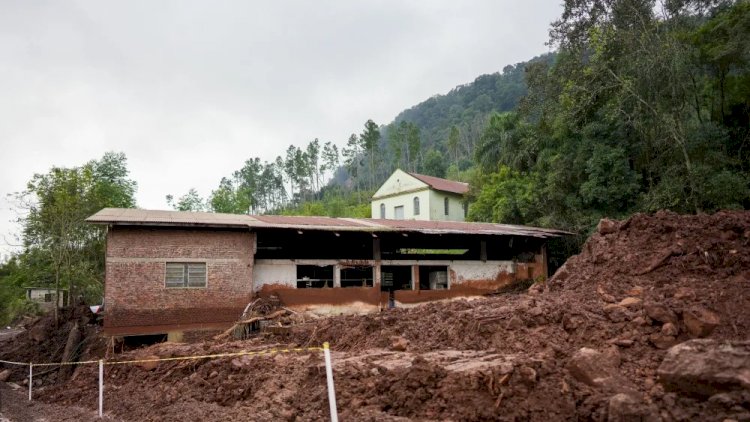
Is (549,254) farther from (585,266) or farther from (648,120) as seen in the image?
(585,266)

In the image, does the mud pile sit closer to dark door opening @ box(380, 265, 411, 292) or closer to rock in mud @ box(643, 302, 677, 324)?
rock in mud @ box(643, 302, 677, 324)

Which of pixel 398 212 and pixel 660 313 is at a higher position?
pixel 398 212

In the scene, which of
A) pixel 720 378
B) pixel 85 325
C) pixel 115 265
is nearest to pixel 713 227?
pixel 720 378

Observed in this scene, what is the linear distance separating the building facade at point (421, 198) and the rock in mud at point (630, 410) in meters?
34.7

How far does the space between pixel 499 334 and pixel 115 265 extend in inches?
492

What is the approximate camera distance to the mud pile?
5.87 metres

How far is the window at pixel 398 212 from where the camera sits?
4374 cm

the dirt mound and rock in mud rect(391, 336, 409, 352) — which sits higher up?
rock in mud rect(391, 336, 409, 352)

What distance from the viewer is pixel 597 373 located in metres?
6.35

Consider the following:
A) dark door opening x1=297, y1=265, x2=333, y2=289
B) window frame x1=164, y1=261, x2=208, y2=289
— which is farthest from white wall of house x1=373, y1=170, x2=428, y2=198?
window frame x1=164, y1=261, x2=208, y2=289

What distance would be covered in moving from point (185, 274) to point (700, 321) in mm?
14433

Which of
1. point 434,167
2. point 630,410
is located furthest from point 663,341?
point 434,167

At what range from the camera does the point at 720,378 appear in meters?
5.23

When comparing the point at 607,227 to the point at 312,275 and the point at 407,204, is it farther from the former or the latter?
the point at 407,204
